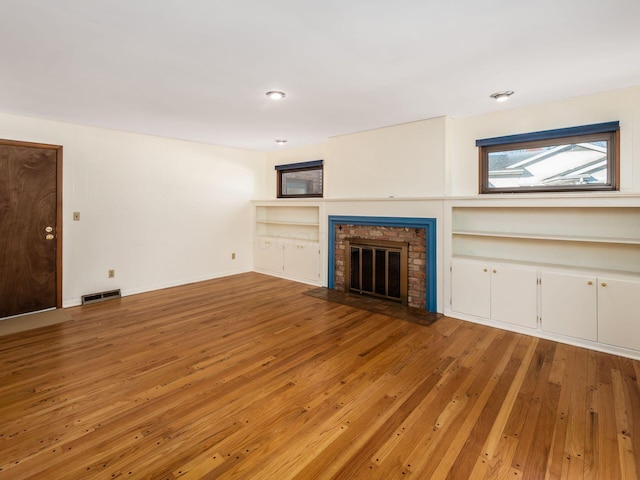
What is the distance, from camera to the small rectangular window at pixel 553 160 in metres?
3.37

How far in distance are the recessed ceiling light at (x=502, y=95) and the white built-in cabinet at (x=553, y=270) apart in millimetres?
1125

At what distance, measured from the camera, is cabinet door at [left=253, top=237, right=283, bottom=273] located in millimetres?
6344

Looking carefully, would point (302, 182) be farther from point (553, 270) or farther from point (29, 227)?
point (553, 270)

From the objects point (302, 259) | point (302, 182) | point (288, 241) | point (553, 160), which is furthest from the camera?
point (302, 182)

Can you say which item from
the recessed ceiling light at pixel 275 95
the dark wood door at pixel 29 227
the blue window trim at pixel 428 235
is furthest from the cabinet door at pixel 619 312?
the dark wood door at pixel 29 227

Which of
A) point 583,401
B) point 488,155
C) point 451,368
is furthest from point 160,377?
point 488,155

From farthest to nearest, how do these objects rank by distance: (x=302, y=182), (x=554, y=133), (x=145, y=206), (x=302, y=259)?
(x=302, y=182)
(x=302, y=259)
(x=145, y=206)
(x=554, y=133)

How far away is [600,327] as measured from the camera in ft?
10.2

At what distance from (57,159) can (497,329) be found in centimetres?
598

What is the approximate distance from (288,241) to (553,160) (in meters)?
4.18

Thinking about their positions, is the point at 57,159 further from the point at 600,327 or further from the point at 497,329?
the point at 600,327

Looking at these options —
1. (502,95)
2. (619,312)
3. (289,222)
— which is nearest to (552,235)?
(619,312)

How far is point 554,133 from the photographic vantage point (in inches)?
141

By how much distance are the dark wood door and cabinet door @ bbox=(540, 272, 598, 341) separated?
602 cm
